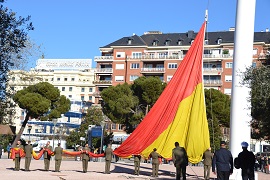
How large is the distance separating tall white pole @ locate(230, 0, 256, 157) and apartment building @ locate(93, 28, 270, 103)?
63639 mm

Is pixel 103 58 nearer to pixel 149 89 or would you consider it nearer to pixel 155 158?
pixel 149 89

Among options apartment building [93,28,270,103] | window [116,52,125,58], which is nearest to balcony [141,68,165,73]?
apartment building [93,28,270,103]

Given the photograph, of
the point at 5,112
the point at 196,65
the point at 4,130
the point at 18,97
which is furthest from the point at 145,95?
the point at 5,112

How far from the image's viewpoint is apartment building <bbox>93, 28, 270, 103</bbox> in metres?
87.4

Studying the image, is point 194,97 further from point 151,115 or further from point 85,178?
point 85,178

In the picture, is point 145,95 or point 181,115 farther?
point 145,95

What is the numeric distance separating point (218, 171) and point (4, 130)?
129 feet

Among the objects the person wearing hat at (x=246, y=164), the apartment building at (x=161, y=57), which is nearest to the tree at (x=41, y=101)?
the apartment building at (x=161, y=57)

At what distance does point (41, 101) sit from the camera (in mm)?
70688

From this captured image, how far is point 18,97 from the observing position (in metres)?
70.4

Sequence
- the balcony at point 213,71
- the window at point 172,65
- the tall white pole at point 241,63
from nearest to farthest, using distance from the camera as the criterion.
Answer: the tall white pole at point 241,63 → the balcony at point 213,71 → the window at point 172,65

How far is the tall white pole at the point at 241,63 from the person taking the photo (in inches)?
833

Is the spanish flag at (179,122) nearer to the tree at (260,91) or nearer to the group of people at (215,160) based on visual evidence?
the group of people at (215,160)

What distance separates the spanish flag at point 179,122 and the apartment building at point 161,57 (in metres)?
60.3
